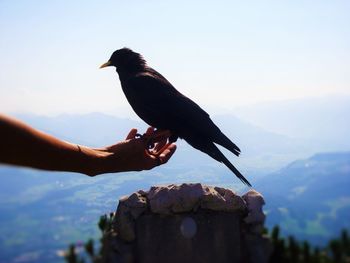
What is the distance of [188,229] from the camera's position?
5688 millimetres

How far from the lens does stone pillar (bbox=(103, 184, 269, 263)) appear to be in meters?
5.63

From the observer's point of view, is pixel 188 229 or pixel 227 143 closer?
pixel 227 143

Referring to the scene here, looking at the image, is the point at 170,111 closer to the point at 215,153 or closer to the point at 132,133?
the point at 215,153

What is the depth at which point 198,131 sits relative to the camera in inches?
224

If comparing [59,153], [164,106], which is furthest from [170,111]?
[59,153]

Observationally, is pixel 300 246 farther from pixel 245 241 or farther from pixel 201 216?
pixel 201 216

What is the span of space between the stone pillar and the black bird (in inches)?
29.6

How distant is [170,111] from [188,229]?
1.63 metres

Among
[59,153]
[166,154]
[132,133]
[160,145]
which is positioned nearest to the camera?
[59,153]

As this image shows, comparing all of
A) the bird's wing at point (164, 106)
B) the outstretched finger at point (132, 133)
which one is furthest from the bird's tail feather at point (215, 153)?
the outstretched finger at point (132, 133)

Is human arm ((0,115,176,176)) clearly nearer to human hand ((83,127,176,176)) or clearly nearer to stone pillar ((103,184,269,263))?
human hand ((83,127,176,176))

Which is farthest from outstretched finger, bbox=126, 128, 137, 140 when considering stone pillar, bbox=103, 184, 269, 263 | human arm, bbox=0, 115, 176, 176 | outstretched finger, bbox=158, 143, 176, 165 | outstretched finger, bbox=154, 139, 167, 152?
stone pillar, bbox=103, 184, 269, 263

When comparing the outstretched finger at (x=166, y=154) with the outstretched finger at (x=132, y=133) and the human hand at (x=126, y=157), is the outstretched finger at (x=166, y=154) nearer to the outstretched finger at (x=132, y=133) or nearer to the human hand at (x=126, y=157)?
the human hand at (x=126, y=157)

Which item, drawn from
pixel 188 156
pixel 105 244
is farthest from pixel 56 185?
pixel 105 244
